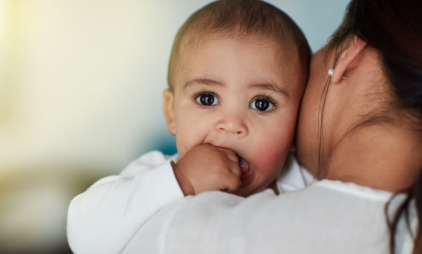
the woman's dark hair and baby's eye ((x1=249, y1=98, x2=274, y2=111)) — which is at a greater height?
the woman's dark hair

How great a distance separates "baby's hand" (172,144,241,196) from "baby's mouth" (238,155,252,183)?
5 cm

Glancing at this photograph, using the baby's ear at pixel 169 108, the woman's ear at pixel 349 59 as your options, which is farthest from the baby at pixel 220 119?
the woman's ear at pixel 349 59

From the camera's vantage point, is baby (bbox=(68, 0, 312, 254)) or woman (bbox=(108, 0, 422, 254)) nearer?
woman (bbox=(108, 0, 422, 254))

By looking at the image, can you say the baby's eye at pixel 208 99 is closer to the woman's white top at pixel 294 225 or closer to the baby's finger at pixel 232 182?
the baby's finger at pixel 232 182

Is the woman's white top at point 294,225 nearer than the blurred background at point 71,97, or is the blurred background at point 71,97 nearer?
the woman's white top at point 294,225

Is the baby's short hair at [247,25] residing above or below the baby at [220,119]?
above

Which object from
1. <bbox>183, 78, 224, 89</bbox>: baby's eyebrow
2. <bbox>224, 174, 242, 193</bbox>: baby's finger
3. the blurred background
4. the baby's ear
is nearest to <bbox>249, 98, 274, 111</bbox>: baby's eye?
<bbox>183, 78, 224, 89</bbox>: baby's eyebrow

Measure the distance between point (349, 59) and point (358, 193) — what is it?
32 centimetres

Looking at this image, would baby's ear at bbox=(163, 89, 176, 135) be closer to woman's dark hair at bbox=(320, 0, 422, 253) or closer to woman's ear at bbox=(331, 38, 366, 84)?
woman's ear at bbox=(331, 38, 366, 84)

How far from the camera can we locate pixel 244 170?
3.55 feet

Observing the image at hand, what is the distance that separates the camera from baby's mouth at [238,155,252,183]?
1076mm

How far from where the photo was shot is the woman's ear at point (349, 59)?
88cm

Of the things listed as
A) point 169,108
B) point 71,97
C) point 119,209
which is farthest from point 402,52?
point 71,97

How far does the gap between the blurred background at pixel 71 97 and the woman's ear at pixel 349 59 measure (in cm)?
116
